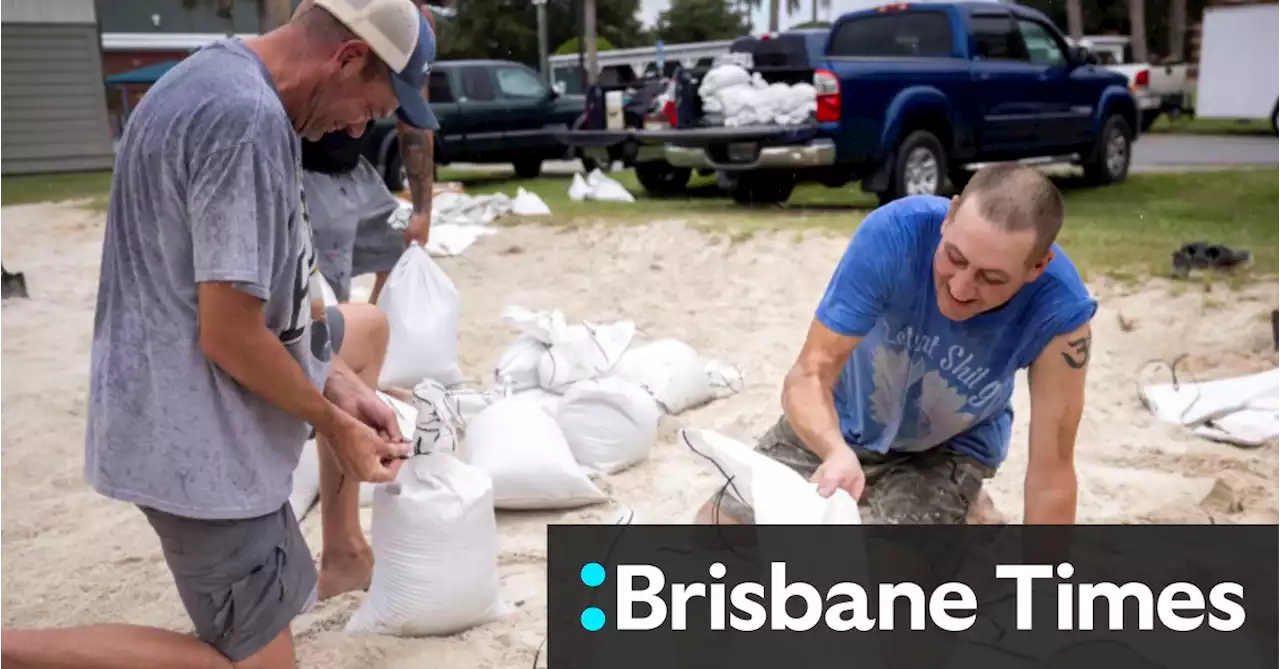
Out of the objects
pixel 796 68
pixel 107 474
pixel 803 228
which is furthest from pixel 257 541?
pixel 796 68

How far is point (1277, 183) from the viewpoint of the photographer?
316 inches

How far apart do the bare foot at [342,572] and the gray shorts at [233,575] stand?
2.23ft

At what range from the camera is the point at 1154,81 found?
1730 cm

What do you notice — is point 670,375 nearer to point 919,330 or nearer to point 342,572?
point 342,572

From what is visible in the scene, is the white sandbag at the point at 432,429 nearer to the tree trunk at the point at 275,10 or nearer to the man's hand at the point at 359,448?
the man's hand at the point at 359,448

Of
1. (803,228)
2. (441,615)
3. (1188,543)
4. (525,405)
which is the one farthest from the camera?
(803,228)

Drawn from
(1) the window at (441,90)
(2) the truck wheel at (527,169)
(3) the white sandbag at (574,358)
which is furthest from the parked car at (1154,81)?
(3) the white sandbag at (574,358)

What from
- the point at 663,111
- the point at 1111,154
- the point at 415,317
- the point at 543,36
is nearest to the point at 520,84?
the point at 663,111

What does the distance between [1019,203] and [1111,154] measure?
8339mm

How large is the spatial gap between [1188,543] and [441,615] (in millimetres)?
1704

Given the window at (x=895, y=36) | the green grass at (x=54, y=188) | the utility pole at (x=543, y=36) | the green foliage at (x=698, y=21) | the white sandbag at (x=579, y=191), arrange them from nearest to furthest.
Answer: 1. the window at (x=895, y=36)
2. the white sandbag at (x=579, y=191)
3. the green grass at (x=54, y=188)
4. the green foliage at (x=698, y=21)
5. the utility pole at (x=543, y=36)

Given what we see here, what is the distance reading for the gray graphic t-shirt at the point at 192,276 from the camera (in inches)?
57.7

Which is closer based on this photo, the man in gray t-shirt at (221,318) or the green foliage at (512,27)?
the man in gray t-shirt at (221,318)

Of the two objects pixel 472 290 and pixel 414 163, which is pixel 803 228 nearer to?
pixel 472 290
